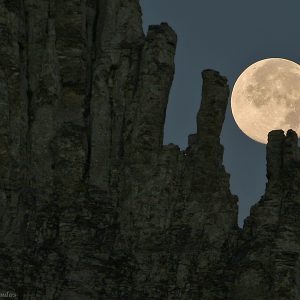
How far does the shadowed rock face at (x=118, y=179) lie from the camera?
156625mm

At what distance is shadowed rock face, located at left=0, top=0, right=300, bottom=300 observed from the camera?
157 meters

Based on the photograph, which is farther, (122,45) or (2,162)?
(122,45)

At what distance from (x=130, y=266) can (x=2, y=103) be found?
19089 millimetres

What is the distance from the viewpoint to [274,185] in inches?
6437

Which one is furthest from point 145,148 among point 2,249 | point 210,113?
point 2,249

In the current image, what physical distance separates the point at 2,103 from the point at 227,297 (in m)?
27.5

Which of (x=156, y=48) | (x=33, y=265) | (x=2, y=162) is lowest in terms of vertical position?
(x=33, y=265)

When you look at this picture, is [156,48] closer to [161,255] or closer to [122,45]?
[122,45]

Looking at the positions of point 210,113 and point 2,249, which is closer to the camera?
point 2,249

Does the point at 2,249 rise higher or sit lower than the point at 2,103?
lower

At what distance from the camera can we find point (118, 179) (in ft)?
531

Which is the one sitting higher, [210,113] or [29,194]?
[210,113]

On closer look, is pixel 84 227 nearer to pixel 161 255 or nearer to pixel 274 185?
pixel 161 255

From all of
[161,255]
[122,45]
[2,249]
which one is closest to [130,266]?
[161,255]
